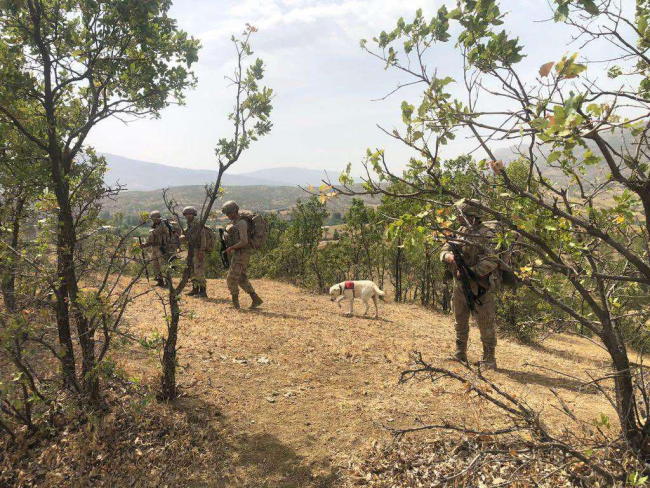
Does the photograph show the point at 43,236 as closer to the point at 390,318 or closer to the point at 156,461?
the point at 156,461

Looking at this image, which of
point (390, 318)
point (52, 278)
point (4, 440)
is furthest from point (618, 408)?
point (390, 318)

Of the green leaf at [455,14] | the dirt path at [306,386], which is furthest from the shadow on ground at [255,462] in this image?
the green leaf at [455,14]

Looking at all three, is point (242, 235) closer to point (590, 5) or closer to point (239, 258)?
point (239, 258)

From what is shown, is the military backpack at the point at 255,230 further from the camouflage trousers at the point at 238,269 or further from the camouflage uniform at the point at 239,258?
the camouflage trousers at the point at 238,269

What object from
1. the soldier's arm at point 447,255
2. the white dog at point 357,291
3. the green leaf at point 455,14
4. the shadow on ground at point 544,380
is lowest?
the shadow on ground at point 544,380

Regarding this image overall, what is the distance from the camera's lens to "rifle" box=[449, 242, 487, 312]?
19.9ft

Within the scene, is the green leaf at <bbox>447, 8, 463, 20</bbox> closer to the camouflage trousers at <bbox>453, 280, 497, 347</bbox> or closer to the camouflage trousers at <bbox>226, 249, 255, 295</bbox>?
the camouflage trousers at <bbox>453, 280, 497, 347</bbox>

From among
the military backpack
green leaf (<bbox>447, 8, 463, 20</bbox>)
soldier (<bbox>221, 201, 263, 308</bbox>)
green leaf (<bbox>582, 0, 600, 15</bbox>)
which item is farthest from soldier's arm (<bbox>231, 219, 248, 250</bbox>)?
green leaf (<bbox>582, 0, 600, 15</bbox>)

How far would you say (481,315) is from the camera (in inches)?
247

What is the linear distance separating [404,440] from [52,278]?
4.21 metres

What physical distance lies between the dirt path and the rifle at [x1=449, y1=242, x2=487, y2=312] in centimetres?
122

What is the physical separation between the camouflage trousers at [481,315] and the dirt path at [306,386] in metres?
0.63

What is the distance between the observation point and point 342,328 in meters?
8.65

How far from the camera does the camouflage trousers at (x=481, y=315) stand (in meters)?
6.26
